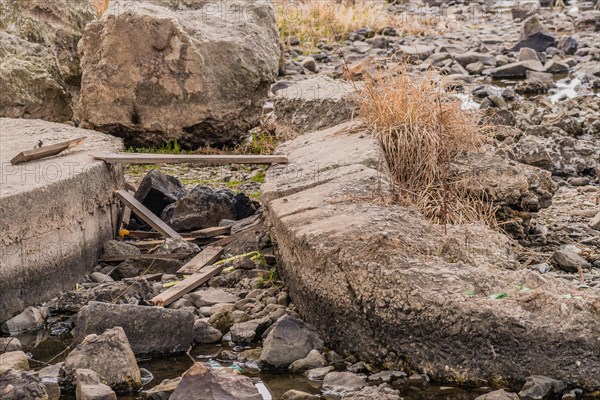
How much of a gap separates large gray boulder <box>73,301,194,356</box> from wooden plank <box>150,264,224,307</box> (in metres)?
0.59

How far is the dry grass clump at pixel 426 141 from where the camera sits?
738cm

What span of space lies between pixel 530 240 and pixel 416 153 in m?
1.11

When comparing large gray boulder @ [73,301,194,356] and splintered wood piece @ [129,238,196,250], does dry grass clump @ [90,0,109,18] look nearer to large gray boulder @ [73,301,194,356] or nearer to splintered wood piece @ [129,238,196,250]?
splintered wood piece @ [129,238,196,250]

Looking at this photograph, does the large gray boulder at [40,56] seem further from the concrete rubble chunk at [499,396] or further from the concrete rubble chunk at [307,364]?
the concrete rubble chunk at [499,396]

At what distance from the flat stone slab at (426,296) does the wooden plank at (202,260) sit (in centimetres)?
81

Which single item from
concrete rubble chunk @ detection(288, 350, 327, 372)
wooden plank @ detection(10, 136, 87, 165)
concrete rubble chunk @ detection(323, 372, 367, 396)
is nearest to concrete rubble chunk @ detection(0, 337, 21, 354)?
concrete rubble chunk @ detection(288, 350, 327, 372)

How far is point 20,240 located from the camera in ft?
20.6

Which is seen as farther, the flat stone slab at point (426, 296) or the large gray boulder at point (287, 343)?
the large gray boulder at point (287, 343)

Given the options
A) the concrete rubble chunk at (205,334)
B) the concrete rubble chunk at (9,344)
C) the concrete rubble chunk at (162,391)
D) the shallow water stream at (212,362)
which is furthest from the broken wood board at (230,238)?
the concrete rubble chunk at (162,391)

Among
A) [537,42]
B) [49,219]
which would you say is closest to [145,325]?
[49,219]

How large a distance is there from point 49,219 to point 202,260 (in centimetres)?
119

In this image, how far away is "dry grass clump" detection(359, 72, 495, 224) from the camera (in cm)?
738

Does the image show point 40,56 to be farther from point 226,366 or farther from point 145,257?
point 226,366

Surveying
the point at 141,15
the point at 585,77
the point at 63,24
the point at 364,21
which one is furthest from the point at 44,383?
the point at 364,21
